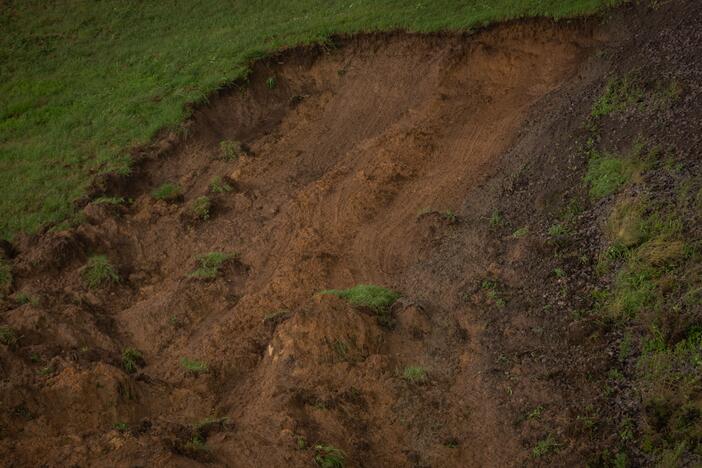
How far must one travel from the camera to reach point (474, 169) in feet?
37.2

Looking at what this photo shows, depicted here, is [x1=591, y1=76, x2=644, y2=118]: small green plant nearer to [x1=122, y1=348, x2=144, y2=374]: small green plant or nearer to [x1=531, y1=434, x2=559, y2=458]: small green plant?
[x1=531, y1=434, x2=559, y2=458]: small green plant

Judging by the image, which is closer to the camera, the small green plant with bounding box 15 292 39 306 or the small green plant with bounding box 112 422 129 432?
the small green plant with bounding box 112 422 129 432

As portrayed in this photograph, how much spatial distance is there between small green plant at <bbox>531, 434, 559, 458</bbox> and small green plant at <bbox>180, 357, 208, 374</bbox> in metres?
4.07

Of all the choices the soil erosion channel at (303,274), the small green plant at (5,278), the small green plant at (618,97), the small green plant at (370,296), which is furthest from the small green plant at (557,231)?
the small green plant at (5,278)

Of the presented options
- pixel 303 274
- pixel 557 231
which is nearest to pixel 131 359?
pixel 303 274

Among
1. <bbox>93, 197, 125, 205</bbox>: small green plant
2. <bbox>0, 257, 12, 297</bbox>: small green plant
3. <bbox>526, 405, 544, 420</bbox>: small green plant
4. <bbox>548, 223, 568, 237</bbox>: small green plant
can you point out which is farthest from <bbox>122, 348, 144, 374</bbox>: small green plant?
<bbox>548, 223, 568, 237</bbox>: small green plant

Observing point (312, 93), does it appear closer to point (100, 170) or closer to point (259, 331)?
point (100, 170)

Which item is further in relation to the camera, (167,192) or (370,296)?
(167,192)

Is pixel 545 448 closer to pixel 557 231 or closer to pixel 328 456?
pixel 328 456

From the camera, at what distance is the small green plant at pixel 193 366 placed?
873 centimetres

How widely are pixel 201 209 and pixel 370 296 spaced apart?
387 centimetres

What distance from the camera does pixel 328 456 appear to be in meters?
6.81

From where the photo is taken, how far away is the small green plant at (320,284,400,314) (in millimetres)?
8891

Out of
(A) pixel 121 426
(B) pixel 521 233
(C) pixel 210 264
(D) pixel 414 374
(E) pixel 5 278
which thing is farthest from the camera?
(C) pixel 210 264
